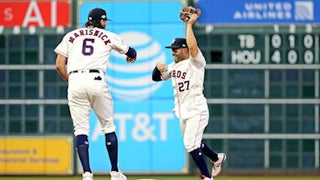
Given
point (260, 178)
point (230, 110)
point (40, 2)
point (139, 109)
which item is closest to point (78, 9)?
point (40, 2)

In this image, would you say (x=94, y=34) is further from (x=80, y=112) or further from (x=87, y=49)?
(x=80, y=112)

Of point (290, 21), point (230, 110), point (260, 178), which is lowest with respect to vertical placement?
point (260, 178)

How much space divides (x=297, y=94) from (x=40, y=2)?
4815mm

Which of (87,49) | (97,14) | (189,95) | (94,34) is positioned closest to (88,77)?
(87,49)

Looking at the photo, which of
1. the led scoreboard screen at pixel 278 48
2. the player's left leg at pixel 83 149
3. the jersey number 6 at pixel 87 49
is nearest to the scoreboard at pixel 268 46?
the led scoreboard screen at pixel 278 48

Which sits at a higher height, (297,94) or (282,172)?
(297,94)

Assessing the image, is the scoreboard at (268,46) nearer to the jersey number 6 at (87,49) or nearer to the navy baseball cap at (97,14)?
the navy baseball cap at (97,14)

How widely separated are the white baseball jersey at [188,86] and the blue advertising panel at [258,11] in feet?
18.9

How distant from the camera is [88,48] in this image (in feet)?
40.1

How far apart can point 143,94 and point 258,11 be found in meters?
2.50

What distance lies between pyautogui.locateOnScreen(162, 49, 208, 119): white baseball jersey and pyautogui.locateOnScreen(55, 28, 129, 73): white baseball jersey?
934mm

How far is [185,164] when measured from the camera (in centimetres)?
1889

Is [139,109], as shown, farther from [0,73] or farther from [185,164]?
[0,73]

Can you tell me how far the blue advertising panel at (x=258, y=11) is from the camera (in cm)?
1870
